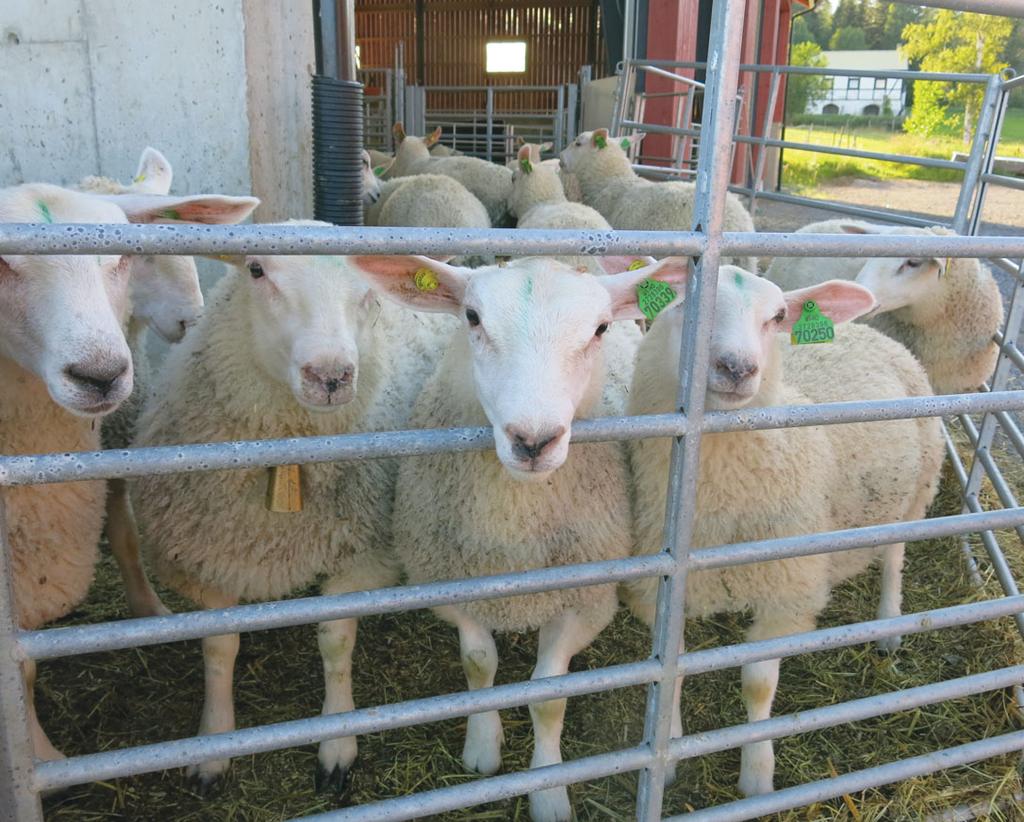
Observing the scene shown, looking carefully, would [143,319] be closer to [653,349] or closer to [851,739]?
[653,349]

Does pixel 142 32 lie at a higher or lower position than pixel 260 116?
higher

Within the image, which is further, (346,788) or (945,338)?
(945,338)

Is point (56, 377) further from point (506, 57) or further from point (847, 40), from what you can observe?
point (847, 40)

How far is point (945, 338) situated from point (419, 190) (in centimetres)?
371

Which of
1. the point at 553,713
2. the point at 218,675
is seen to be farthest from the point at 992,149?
the point at 218,675

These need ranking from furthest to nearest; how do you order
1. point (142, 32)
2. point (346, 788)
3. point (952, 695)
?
point (142, 32), point (346, 788), point (952, 695)

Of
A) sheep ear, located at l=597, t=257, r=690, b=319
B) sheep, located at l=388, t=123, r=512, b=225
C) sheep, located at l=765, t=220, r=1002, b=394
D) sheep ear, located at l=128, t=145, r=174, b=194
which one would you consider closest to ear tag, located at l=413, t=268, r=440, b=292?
sheep ear, located at l=597, t=257, r=690, b=319

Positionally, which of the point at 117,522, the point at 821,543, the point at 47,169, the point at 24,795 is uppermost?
the point at 47,169

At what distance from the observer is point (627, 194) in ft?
20.8

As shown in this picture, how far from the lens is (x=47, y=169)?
12.7ft

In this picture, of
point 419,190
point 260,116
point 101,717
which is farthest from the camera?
point 419,190

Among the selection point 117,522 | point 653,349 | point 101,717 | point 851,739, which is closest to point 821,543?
point 653,349

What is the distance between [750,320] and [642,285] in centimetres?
33

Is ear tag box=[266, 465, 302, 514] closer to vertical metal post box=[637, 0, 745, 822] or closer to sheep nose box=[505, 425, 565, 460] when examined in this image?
sheep nose box=[505, 425, 565, 460]
